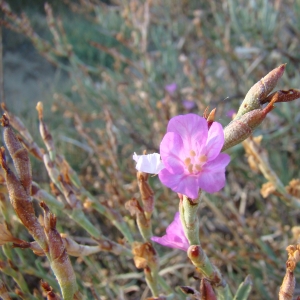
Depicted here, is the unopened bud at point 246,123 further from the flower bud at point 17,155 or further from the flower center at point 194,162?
the flower bud at point 17,155

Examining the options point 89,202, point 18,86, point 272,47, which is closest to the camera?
point 89,202

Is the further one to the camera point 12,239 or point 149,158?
point 12,239

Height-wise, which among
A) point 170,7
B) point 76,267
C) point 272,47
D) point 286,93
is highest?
point 170,7

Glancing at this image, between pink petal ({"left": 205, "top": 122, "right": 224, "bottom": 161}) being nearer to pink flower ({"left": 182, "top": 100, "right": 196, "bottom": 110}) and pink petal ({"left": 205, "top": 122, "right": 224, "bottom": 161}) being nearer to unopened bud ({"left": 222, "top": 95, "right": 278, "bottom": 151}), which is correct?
unopened bud ({"left": 222, "top": 95, "right": 278, "bottom": 151})

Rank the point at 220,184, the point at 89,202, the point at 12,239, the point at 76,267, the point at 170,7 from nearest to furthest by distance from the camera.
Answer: the point at 220,184
the point at 12,239
the point at 89,202
the point at 76,267
the point at 170,7

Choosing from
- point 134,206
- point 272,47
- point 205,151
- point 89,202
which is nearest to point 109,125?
point 89,202

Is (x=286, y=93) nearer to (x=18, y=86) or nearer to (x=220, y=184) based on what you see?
(x=220, y=184)

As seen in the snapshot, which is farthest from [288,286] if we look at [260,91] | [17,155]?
[17,155]

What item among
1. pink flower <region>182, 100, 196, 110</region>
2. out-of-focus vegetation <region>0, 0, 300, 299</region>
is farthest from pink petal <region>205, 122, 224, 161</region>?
pink flower <region>182, 100, 196, 110</region>

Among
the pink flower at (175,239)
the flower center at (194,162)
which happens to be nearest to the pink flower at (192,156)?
the flower center at (194,162)
